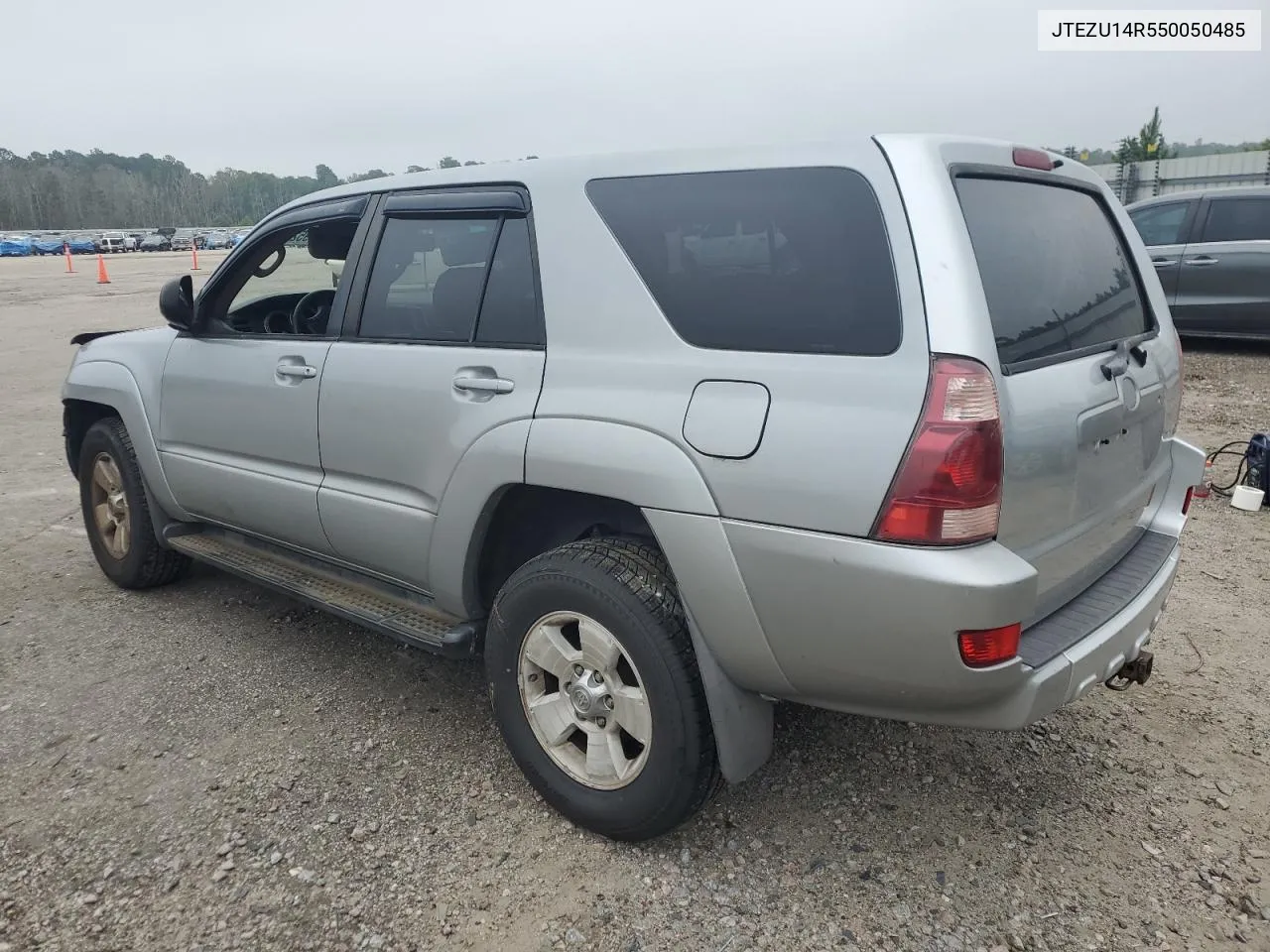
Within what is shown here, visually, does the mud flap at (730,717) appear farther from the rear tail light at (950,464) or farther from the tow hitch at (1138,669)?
the tow hitch at (1138,669)

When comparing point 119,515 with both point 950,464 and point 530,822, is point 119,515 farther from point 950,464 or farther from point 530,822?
point 950,464

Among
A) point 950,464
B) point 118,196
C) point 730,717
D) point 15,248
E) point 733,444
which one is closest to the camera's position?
point 950,464

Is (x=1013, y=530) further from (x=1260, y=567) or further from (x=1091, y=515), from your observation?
(x=1260, y=567)

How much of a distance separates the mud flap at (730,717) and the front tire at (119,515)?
9.87ft

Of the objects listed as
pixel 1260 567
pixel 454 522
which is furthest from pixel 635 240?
pixel 1260 567

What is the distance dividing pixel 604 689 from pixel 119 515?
3052 mm

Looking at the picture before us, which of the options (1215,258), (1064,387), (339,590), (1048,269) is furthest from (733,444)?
(1215,258)

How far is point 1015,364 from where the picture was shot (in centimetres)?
210

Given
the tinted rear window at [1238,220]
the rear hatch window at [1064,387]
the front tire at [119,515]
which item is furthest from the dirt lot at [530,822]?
the tinted rear window at [1238,220]

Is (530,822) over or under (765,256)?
under

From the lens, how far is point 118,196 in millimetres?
105750

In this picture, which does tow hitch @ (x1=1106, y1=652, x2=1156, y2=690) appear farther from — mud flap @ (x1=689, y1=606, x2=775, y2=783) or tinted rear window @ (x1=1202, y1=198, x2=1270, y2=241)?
tinted rear window @ (x1=1202, y1=198, x2=1270, y2=241)

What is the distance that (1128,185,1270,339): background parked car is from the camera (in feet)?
29.1

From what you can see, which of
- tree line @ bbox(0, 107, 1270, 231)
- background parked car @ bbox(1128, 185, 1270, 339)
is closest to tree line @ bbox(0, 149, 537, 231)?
tree line @ bbox(0, 107, 1270, 231)
